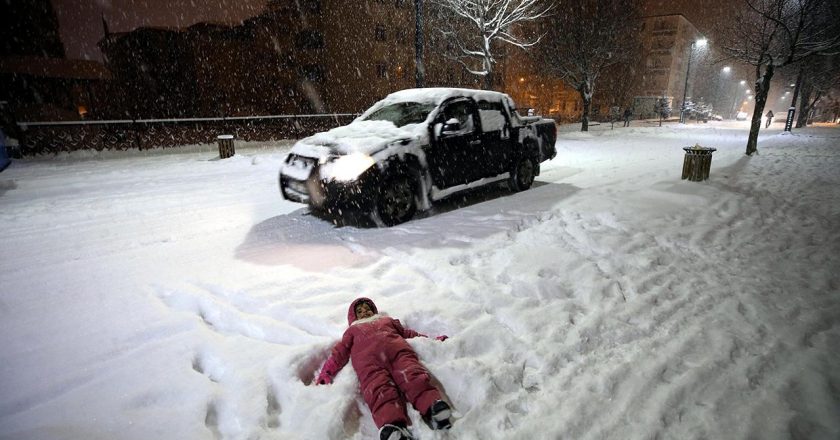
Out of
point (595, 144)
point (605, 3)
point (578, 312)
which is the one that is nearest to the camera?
point (578, 312)

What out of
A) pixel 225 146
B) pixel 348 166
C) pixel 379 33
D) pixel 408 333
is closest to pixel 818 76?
pixel 379 33

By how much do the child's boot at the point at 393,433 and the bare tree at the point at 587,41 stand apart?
2557 cm

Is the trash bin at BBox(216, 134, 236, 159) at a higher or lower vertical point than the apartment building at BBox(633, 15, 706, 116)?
lower

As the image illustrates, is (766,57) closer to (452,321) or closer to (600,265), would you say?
(600,265)

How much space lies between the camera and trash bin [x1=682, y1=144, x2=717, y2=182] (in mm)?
7836

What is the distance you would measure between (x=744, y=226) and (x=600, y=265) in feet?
9.45

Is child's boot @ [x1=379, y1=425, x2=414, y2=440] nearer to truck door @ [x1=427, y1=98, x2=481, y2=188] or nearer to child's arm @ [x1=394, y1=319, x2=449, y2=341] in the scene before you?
child's arm @ [x1=394, y1=319, x2=449, y2=341]

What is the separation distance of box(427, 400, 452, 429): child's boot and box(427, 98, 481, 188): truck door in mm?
4025

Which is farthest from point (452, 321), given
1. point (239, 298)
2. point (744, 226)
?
point (744, 226)

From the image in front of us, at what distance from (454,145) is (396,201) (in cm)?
135

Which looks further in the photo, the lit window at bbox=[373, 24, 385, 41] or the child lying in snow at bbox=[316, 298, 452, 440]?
the lit window at bbox=[373, 24, 385, 41]

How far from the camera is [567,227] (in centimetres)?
539

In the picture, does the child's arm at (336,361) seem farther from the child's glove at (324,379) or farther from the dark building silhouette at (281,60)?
the dark building silhouette at (281,60)

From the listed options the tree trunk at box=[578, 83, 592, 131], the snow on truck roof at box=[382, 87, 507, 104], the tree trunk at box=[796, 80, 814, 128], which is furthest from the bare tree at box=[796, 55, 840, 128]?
the snow on truck roof at box=[382, 87, 507, 104]
